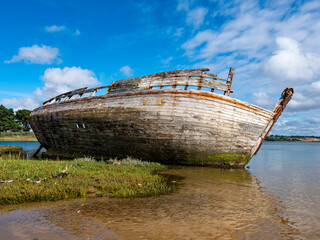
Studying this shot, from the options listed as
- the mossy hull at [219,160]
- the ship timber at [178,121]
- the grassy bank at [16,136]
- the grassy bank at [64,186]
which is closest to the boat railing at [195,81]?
the ship timber at [178,121]

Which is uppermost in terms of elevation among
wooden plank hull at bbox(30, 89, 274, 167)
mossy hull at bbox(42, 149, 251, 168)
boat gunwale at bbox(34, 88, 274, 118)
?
boat gunwale at bbox(34, 88, 274, 118)

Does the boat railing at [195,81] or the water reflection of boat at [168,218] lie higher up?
the boat railing at [195,81]

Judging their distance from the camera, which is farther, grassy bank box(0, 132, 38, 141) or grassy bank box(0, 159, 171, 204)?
grassy bank box(0, 132, 38, 141)

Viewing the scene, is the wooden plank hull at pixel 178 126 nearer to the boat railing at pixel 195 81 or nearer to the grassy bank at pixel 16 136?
the boat railing at pixel 195 81

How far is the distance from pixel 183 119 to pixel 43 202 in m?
6.59

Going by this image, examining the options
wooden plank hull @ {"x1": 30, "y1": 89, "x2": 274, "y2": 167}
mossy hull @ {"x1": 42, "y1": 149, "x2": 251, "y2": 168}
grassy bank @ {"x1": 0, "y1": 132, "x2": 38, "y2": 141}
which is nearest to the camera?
wooden plank hull @ {"x1": 30, "y1": 89, "x2": 274, "y2": 167}

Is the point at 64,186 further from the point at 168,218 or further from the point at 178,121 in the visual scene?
the point at 178,121

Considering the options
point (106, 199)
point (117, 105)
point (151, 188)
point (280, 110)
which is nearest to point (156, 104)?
point (117, 105)

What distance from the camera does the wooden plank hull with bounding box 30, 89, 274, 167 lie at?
9977mm

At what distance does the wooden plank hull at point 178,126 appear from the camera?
9.98m

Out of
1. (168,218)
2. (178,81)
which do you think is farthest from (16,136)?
(168,218)

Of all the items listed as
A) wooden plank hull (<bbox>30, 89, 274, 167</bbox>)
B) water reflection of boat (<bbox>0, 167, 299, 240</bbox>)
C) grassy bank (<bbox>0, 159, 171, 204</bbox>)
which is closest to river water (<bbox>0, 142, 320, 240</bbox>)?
water reflection of boat (<bbox>0, 167, 299, 240</bbox>)

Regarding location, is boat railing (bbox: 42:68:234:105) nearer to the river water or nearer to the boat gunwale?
the boat gunwale

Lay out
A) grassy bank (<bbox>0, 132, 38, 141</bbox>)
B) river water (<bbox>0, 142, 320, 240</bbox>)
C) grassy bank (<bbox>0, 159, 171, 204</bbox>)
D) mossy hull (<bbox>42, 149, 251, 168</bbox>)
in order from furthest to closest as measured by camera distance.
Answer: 1. grassy bank (<bbox>0, 132, 38, 141</bbox>)
2. mossy hull (<bbox>42, 149, 251, 168</bbox>)
3. grassy bank (<bbox>0, 159, 171, 204</bbox>)
4. river water (<bbox>0, 142, 320, 240</bbox>)
